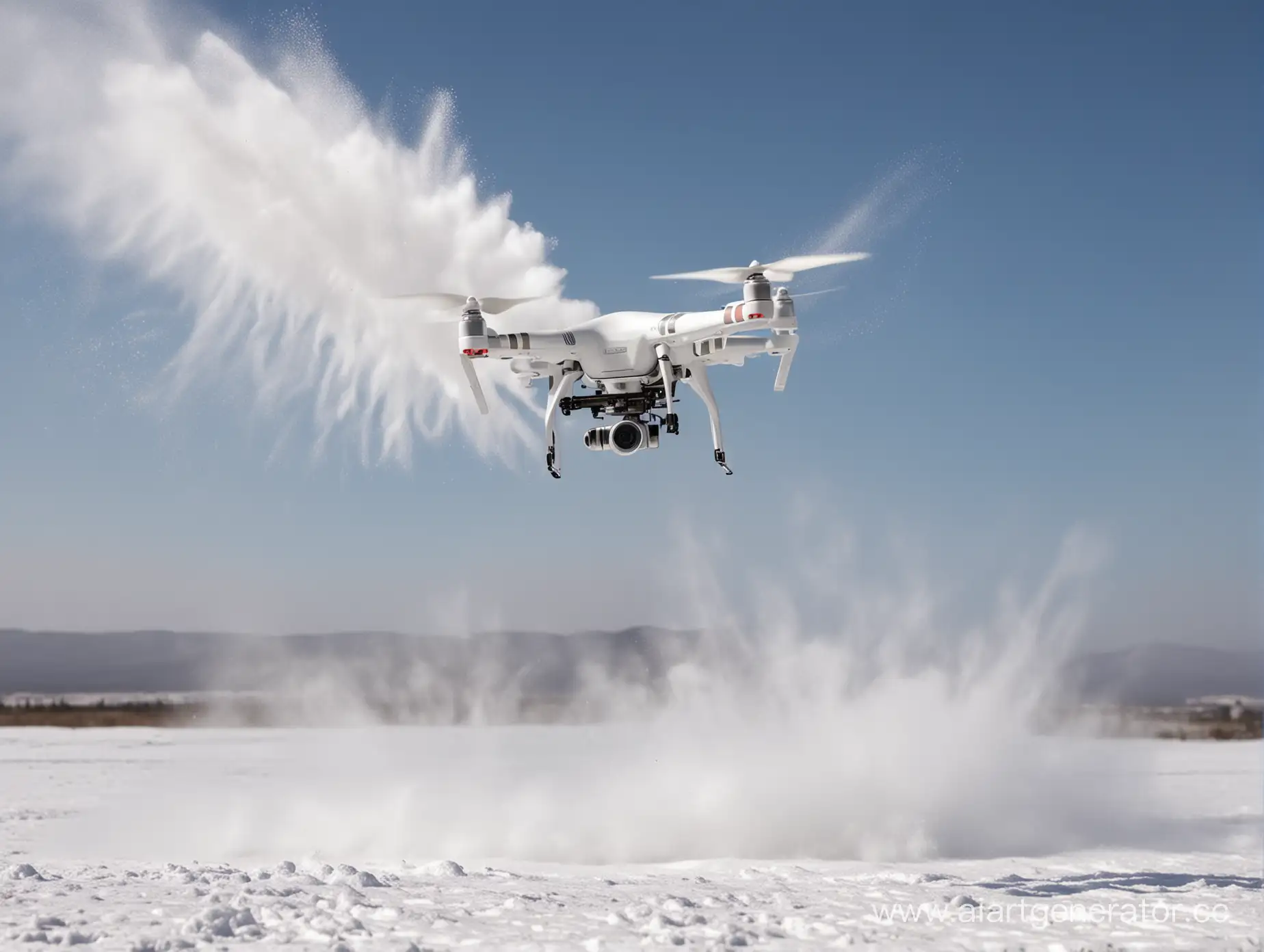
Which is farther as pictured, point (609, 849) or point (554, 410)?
point (609, 849)

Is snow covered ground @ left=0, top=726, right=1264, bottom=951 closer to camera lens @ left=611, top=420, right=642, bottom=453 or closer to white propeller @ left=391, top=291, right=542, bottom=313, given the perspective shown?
camera lens @ left=611, top=420, right=642, bottom=453

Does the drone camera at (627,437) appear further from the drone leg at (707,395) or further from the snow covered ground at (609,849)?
the snow covered ground at (609,849)

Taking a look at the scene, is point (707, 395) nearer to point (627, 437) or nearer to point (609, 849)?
point (627, 437)

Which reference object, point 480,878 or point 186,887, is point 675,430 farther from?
point 186,887

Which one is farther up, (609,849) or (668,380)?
(668,380)

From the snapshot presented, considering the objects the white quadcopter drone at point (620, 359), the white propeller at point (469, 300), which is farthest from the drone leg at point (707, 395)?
the white propeller at point (469, 300)

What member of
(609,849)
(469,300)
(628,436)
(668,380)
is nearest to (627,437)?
(628,436)
